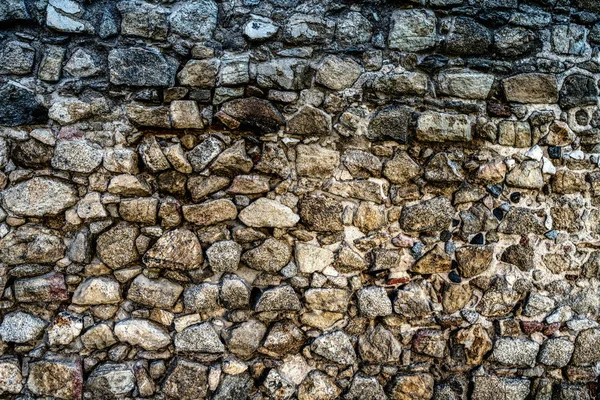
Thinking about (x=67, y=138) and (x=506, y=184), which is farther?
(x=506, y=184)

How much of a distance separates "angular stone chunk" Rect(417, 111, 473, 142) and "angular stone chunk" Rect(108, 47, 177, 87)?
1330 millimetres

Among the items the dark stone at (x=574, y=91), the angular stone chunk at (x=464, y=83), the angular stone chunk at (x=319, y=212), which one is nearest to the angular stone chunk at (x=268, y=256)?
the angular stone chunk at (x=319, y=212)

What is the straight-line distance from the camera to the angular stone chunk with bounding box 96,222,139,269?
7.14 ft

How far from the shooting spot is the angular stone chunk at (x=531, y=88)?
7.59ft

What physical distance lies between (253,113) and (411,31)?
914 millimetres

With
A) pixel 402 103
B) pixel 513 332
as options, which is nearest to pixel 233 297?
pixel 402 103

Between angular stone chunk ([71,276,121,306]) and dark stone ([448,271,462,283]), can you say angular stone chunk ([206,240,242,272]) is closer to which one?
angular stone chunk ([71,276,121,306])

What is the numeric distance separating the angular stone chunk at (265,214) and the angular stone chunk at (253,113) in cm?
37

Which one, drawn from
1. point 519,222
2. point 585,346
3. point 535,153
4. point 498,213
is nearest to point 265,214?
point 498,213

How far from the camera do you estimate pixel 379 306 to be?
2303 millimetres

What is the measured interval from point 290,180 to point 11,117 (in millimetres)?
1385

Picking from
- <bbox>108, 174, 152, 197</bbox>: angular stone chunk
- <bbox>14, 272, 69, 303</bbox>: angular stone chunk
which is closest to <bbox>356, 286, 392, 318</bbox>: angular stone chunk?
<bbox>108, 174, 152, 197</bbox>: angular stone chunk

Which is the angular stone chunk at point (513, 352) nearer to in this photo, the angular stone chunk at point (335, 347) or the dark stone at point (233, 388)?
the angular stone chunk at point (335, 347)

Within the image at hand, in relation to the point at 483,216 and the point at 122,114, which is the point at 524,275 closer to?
the point at 483,216
